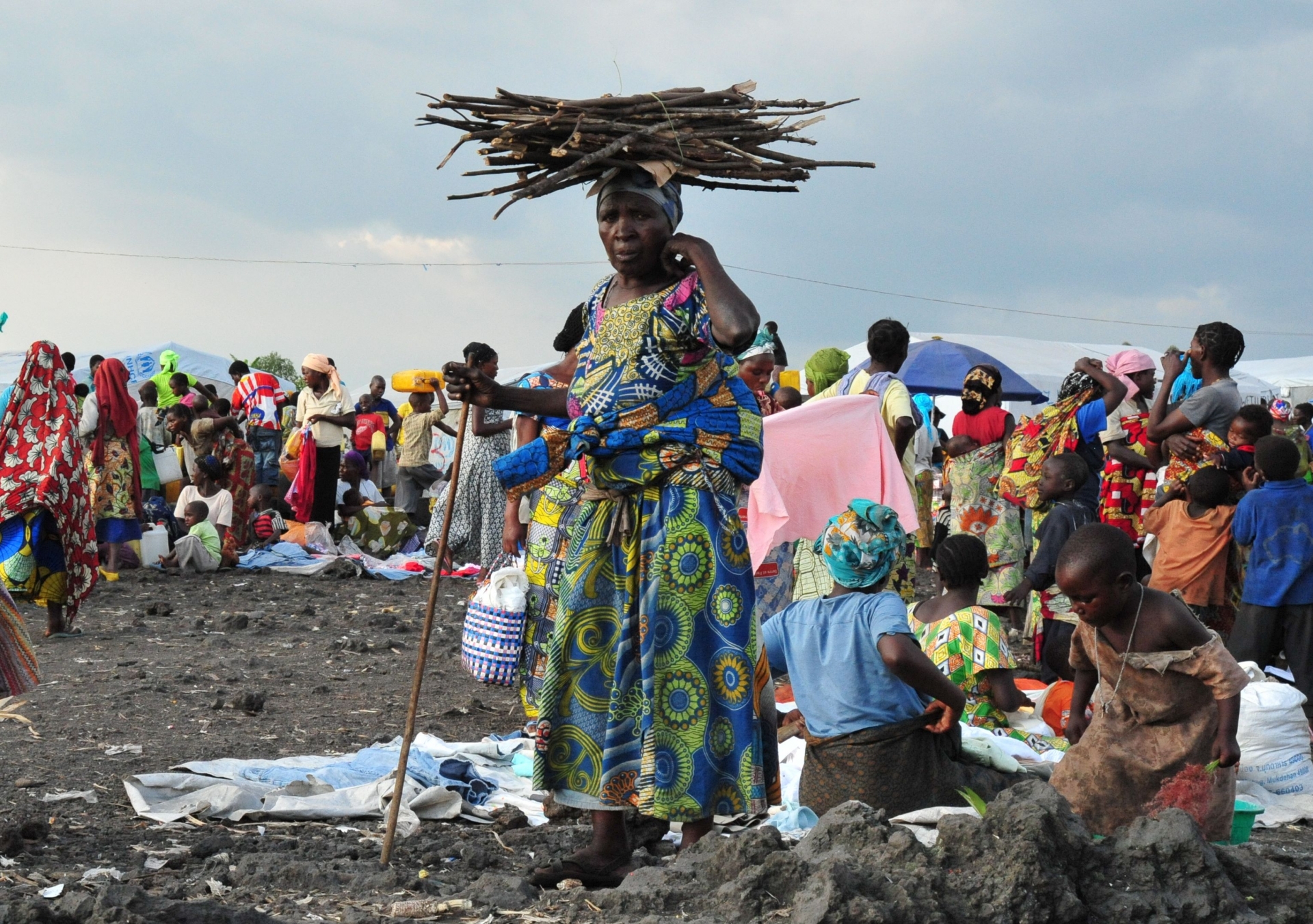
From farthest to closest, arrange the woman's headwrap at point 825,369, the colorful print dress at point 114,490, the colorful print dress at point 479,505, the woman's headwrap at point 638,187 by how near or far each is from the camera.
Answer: the colorful print dress at point 114,490, the colorful print dress at point 479,505, the woman's headwrap at point 825,369, the woman's headwrap at point 638,187

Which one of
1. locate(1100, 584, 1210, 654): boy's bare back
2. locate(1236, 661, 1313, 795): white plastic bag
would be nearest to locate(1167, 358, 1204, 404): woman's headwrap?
locate(1236, 661, 1313, 795): white plastic bag

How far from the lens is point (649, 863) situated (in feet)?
12.9

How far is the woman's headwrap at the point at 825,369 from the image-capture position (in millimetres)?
8242

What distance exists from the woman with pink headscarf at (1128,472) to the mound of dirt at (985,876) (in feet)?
17.7

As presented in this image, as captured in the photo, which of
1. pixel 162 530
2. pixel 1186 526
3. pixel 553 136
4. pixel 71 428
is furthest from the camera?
pixel 162 530

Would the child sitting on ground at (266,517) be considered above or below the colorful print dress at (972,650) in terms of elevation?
below

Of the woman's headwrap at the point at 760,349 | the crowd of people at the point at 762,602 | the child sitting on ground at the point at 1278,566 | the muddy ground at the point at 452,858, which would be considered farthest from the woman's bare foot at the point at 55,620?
the child sitting on ground at the point at 1278,566

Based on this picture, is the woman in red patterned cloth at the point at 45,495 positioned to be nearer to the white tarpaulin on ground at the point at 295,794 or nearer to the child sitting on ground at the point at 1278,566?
the white tarpaulin on ground at the point at 295,794

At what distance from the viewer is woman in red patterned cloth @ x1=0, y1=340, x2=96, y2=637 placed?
8.45 m

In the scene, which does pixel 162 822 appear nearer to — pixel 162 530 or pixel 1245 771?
pixel 1245 771

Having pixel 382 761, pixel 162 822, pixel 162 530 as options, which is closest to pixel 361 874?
pixel 162 822

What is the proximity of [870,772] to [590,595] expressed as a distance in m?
1.30

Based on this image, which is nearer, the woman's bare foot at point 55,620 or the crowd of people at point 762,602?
the crowd of people at point 762,602

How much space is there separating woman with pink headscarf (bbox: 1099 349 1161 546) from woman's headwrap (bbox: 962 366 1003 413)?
2.85 ft
